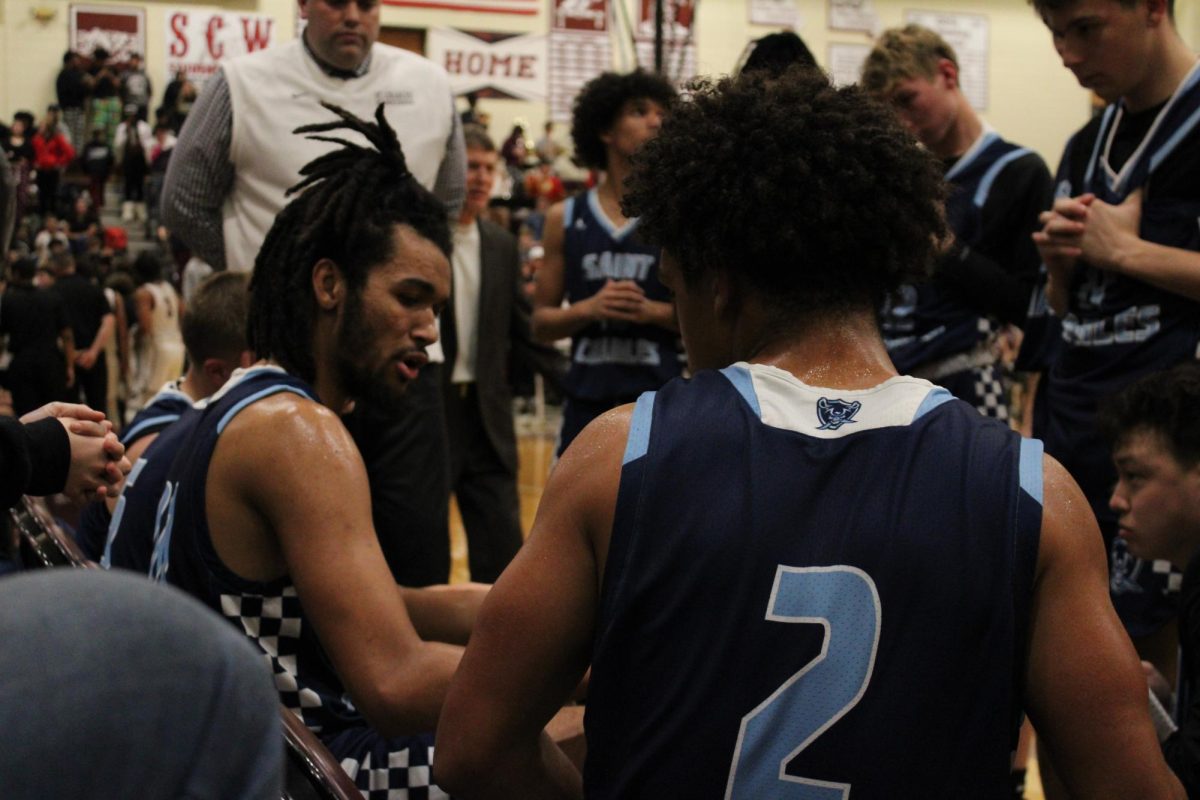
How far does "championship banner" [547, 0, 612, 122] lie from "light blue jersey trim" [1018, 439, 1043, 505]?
718 inches

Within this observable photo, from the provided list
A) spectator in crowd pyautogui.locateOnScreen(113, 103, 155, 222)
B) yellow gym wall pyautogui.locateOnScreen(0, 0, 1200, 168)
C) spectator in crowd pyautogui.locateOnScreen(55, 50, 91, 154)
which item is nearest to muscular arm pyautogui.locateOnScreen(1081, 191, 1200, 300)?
yellow gym wall pyautogui.locateOnScreen(0, 0, 1200, 168)

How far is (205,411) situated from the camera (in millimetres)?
2145

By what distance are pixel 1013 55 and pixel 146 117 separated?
12.3 meters

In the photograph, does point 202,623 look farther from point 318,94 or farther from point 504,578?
point 318,94

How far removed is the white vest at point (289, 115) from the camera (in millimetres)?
3365

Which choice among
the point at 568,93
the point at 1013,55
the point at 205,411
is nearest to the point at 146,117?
the point at 568,93

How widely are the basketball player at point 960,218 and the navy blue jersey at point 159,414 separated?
1702mm

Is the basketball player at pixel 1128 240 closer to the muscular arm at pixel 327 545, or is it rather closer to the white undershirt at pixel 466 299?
the muscular arm at pixel 327 545

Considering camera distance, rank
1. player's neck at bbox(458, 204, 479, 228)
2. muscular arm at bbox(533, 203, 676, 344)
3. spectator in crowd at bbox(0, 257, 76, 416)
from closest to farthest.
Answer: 1. muscular arm at bbox(533, 203, 676, 344)
2. player's neck at bbox(458, 204, 479, 228)
3. spectator in crowd at bbox(0, 257, 76, 416)

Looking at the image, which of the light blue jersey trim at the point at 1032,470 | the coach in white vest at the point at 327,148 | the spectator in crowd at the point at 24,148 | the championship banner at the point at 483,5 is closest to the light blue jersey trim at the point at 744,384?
the light blue jersey trim at the point at 1032,470

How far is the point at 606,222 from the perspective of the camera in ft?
13.5

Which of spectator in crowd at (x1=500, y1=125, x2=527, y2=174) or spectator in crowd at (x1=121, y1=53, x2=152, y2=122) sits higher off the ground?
spectator in crowd at (x1=121, y1=53, x2=152, y2=122)

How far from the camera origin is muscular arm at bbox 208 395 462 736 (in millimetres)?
1852

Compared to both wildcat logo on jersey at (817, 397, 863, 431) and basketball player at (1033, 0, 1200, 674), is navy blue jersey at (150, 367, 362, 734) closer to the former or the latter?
wildcat logo on jersey at (817, 397, 863, 431)
